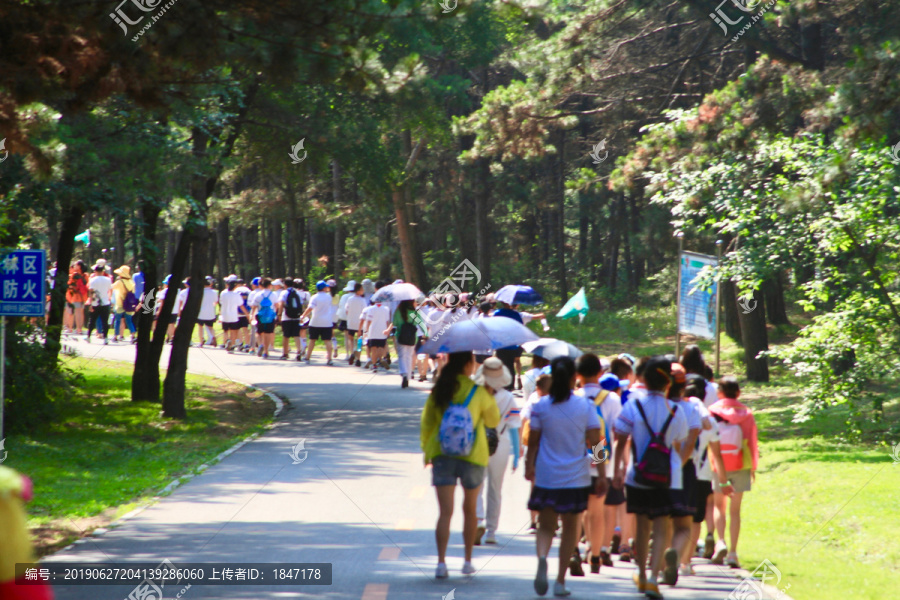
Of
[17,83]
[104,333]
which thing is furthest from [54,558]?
[104,333]

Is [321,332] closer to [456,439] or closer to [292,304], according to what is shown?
[292,304]

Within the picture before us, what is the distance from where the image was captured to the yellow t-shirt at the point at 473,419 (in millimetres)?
7398

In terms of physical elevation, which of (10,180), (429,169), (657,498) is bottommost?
(657,498)

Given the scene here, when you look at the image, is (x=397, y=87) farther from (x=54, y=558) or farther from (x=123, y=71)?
(x=54, y=558)

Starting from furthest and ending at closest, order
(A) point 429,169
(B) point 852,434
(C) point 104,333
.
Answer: (A) point 429,169
(C) point 104,333
(B) point 852,434

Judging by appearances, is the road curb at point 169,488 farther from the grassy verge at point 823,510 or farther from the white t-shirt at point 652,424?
the grassy verge at point 823,510

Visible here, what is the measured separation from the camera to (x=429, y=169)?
41.6m

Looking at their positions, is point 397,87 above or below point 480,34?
below

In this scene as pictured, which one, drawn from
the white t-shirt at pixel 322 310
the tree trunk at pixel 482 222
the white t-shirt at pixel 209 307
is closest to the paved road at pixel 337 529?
the white t-shirt at pixel 322 310

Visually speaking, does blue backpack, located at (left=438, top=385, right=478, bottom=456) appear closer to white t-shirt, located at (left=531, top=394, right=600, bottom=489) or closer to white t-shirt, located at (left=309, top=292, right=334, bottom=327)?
white t-shirt, located at (left=531, top=394, right=600, bottom=489)

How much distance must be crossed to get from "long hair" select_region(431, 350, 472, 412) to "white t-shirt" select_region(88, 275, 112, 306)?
889 inches

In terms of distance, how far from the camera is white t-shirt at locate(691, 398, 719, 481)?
760cm

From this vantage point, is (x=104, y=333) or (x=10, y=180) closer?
(x=10, y=180)

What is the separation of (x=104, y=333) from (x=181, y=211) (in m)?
15.1
